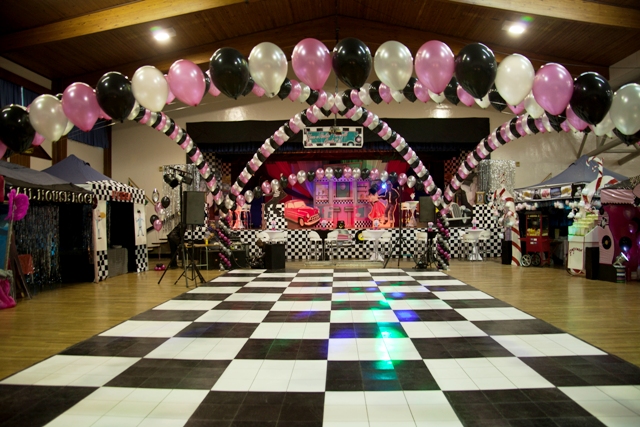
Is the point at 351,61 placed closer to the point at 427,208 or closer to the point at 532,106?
the point at 532,106

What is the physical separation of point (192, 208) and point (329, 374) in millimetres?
4468

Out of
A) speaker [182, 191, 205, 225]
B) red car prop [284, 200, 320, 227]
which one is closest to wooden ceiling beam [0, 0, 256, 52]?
speaker [182, 191, 205, 225]

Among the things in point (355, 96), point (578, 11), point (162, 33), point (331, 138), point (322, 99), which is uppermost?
point (162, 33)

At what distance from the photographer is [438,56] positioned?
A: 3693 millimetres

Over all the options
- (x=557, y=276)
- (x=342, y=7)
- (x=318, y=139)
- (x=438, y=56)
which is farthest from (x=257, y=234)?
(x=438, y=56)

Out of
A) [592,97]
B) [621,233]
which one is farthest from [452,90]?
[621,233]

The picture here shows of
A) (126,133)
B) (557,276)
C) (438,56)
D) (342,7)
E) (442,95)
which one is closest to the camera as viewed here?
(438,56)

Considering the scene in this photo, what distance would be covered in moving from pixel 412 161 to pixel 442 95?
153 inches

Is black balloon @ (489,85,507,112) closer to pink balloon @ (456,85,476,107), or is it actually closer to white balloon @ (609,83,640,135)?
pink balloon @ (456,85,476,107)

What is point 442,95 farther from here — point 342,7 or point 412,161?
point 342,7

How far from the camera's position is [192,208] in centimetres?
644

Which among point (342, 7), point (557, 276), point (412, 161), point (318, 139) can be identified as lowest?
point (557, 276)

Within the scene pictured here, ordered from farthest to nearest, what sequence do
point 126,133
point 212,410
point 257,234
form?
point 126,133, point 257,234, point 212,410

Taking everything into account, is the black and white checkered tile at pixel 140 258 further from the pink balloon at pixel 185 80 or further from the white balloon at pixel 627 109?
the white balloon at pixel 627 109
